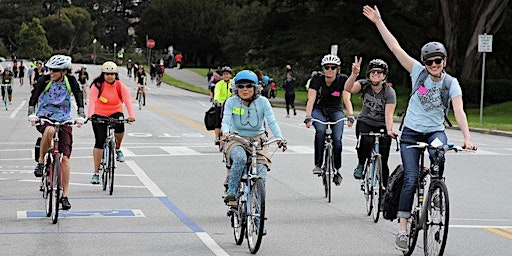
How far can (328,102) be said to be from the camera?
15180mm

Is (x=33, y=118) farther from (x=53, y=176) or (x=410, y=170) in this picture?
(x=410, y=170)

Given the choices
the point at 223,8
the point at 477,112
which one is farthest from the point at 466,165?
the point at 223,8

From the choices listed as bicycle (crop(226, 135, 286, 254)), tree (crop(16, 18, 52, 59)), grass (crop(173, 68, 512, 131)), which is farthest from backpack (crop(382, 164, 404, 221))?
tree (crop(16, 18, 52, 59))

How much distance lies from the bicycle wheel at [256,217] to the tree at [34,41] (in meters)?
125

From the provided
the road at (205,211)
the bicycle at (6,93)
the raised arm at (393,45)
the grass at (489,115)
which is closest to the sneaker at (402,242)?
the road at (205,211)

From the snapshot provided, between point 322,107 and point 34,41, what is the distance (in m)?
124

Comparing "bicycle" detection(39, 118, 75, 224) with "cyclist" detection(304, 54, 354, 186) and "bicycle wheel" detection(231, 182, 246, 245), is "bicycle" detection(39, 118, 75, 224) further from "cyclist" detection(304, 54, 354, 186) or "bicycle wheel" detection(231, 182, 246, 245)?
"cyclist" detection(304, 54, 354, 186)

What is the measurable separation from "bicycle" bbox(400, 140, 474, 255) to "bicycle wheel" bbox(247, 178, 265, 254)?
133 cm

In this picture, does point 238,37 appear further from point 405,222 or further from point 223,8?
point 405,222

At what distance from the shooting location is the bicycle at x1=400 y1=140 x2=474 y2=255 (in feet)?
30.3

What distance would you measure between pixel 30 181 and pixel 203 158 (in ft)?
17.9

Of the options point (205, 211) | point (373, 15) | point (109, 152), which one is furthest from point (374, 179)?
point (109, 152)

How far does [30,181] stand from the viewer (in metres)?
17.2

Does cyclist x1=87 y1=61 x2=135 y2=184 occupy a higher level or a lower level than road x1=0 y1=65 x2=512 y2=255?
higher
